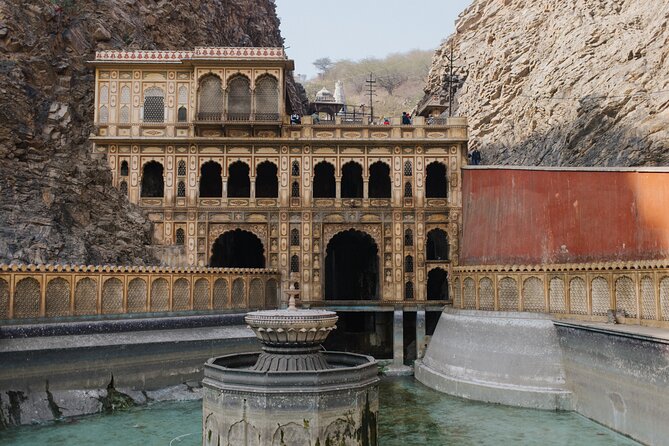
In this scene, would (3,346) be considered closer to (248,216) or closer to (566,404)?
(248,216)

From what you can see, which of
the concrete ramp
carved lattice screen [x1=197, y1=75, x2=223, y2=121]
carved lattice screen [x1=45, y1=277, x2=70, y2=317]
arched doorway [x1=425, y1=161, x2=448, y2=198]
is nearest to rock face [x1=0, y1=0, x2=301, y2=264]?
carved lattice screen [x1=45, y1=277, x2=70, y2=317]

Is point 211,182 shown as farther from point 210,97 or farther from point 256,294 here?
point 256,294

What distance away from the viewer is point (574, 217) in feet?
73.2

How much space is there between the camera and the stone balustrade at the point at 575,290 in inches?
626

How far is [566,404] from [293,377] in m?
11.6

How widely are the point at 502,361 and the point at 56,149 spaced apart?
843 inches

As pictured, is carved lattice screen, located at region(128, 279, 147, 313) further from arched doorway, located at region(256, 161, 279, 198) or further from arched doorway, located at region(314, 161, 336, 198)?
arched doorway, located at region(314, 161, 336, 198)

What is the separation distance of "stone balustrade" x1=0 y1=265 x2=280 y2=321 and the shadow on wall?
17.9 m

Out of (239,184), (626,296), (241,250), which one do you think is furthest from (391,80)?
(626,296)

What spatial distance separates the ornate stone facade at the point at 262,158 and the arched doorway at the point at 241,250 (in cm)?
293

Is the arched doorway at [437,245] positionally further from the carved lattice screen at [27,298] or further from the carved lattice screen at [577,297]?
the carved lattice screen at [27,298]

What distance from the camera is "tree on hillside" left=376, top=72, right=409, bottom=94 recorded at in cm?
12319

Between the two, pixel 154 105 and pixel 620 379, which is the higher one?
pixel 154 105

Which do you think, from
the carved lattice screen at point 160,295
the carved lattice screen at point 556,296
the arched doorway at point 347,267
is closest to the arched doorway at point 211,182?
the arched doorway at point 347,267
